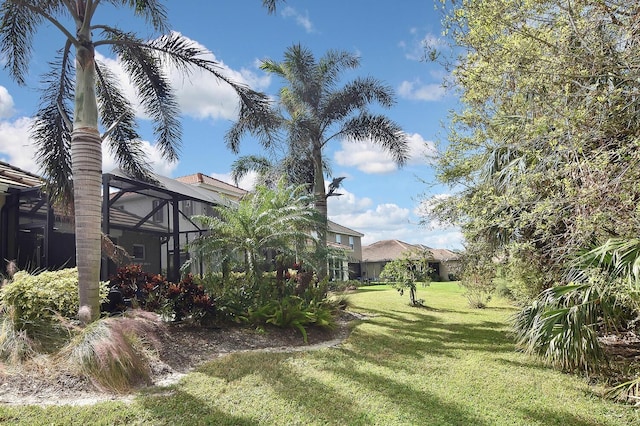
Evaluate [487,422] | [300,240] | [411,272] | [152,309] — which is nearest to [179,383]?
[152,309]

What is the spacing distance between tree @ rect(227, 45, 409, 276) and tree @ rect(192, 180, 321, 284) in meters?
4.64

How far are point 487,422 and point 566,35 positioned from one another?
570cm

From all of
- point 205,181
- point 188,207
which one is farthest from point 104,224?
point 205,181

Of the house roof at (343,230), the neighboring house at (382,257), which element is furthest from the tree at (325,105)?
the neighboring house at (382,257)

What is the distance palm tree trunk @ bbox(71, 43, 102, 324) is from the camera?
24.4ft

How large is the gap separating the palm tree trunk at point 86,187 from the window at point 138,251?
38.2 ft

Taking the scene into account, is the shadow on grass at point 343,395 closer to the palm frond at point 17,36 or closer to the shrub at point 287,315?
the shrub at point 287,315

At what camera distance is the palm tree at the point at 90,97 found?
7680mm

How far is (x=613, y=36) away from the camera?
18.9 ft

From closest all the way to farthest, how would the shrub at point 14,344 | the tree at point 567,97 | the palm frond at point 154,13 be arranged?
the tree at point 567,97, the shrub at point 14,344, the palm frond at point 154,13

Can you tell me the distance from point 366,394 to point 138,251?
1548 centimetres

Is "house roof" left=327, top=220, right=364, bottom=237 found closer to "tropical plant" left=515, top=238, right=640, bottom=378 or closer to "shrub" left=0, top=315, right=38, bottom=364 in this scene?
"tropical plant" left=515, top=238, right=640, bottom=378

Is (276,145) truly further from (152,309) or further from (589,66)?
(589,66)

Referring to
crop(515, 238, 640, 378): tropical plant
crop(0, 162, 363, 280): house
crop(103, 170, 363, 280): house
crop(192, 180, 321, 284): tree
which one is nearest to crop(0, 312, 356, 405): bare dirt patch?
crop(192, 180, 321, 284): tree
